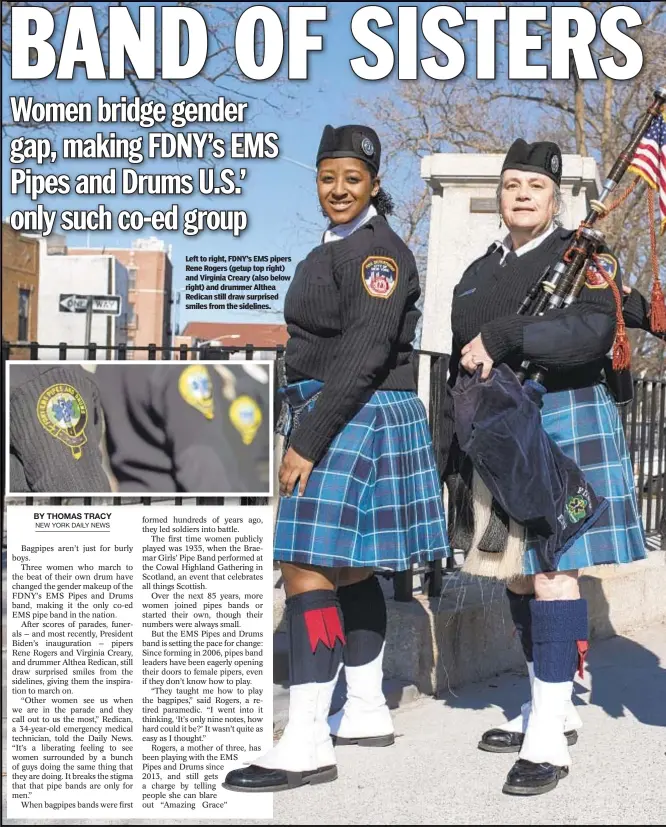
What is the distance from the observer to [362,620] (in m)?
3.54

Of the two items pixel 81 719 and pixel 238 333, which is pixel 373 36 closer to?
pixel 238 333

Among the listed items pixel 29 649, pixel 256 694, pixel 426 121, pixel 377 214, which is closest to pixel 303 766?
pixel 256 694

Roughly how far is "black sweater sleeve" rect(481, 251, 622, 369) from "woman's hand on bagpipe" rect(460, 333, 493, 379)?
0.02 m

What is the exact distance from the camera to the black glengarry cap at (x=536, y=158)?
132 inches

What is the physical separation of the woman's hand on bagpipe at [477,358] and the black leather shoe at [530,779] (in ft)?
3.68

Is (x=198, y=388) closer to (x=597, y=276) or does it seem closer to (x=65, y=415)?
(x=65, y=415)

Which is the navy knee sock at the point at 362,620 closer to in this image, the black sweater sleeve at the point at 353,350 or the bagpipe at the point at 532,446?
the bagpipe at the point at 532,446

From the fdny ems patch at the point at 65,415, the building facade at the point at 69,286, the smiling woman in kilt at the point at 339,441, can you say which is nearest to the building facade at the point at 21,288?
the building facade at the point at 69,286

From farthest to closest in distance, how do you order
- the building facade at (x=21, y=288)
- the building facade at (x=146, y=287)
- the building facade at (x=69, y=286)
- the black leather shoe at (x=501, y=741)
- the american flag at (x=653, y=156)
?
1. the building facade at (x=146, y=287)
2. the building facade at (x=69, y=286)
3. the building facade at (x=21, y=288)
4. the black leather shoe at (x=501, y=741)
5. the american flag at (x=653, y=156)

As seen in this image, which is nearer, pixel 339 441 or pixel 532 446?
pixel 532 446

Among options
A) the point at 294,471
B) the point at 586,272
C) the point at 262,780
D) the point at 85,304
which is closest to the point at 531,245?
the point at 586,272

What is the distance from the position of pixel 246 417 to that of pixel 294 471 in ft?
2.05

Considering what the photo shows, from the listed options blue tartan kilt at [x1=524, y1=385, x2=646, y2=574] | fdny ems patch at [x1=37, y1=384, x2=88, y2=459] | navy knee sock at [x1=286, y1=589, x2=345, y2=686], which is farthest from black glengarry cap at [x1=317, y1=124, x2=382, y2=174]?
navy knee sock at [x1=286, y1=589, x2=345, y2=686]

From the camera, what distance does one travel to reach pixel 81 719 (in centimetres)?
316
